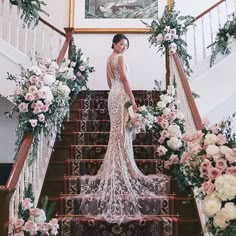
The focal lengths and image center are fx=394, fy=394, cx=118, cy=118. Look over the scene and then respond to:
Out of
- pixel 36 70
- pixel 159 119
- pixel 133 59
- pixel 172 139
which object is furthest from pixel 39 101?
pixel 133 59

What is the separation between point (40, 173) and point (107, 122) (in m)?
1.63

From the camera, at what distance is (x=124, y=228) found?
3.45 meters

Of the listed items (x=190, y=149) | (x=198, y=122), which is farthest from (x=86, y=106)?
(x=190, y=149)

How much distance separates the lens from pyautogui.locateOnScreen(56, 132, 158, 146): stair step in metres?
5.03

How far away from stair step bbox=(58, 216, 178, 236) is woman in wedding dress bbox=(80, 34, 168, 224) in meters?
0.07

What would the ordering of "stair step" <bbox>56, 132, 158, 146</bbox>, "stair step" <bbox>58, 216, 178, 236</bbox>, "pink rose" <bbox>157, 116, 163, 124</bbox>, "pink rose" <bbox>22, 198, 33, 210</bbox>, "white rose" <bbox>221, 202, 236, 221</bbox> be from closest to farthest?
"white rose" <bbox>221, 202, 236, 221</bbox> → "pink rose" <bbox>22, 198, 33, 210</bbox> → "stair step" <bbox>58, 216, 178, 236</bbox> → "pink rose" <bbox>157, 116, 163, 124</bbox> → "stair step" <bbox>56, 132, 158, 146</bbox>

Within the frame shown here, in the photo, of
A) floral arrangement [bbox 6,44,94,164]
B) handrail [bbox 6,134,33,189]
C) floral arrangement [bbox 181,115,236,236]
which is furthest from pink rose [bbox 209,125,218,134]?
floral arrangement [bbox 6,44,94,164]

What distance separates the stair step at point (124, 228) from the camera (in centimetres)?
344

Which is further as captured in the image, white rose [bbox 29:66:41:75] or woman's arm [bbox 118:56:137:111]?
woman's arm [bbox 118:56:137:111]

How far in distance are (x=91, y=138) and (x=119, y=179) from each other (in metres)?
1.32

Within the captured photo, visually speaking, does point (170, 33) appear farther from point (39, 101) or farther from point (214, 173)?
point (214, 173)

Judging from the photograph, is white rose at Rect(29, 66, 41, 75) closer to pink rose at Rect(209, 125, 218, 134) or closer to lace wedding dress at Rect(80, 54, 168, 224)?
lace wedding dress at Rect(80, 54, 168, 224)

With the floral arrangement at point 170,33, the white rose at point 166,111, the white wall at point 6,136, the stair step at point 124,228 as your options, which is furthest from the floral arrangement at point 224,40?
the white wall at point 6,136

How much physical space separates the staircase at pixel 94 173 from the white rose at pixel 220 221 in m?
0.67
